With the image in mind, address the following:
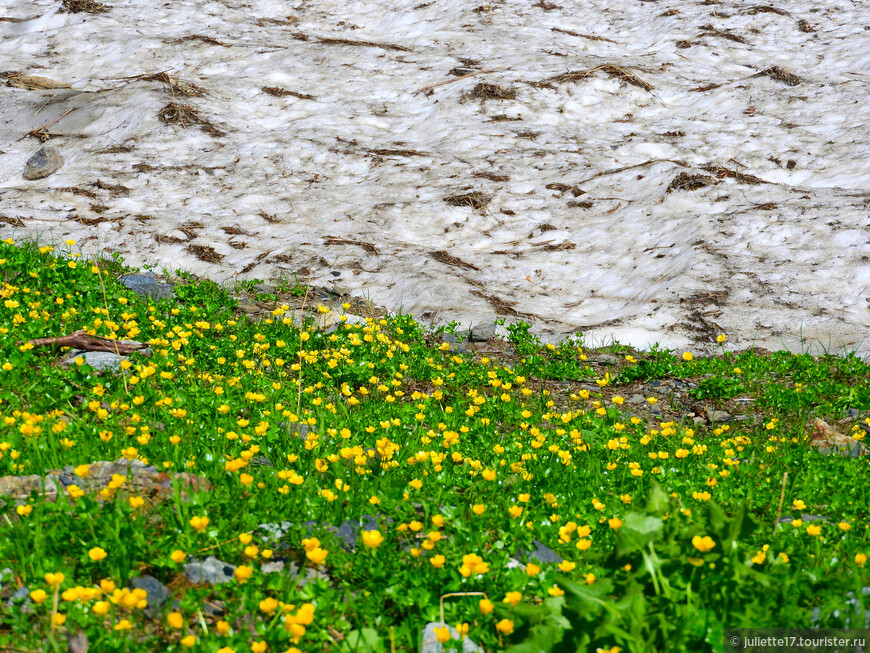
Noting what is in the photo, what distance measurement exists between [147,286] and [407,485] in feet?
18.7

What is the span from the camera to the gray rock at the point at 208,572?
3168 mm

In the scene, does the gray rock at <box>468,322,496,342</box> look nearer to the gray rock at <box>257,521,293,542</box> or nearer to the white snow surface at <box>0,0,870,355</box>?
the white snow surface at <box>0,0,870,355</box>

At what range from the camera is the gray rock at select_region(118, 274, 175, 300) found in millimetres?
8438

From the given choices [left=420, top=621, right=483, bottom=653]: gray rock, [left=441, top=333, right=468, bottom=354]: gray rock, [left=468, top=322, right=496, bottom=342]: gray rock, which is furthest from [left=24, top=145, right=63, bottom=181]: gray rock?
[left=420, top=621, right=483, bottom=653]: gray rock

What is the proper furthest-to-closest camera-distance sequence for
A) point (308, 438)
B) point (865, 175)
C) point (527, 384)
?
A: point (865, 175)
point (527, 384)
point (308, 438)

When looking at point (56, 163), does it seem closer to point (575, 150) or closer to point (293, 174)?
point (293, 174)

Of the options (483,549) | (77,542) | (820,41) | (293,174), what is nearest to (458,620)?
(483,549)

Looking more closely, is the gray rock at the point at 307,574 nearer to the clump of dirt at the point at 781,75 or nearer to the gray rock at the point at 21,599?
the gray rock at the point at 21,599

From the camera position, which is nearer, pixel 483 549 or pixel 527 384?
pixel 483 549

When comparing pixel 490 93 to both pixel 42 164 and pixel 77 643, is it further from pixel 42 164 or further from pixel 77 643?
pixel 77 643

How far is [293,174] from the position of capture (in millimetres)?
12414

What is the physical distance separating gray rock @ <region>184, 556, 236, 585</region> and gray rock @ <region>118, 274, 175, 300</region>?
5796 millimetres

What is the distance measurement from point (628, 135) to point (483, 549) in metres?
11.2

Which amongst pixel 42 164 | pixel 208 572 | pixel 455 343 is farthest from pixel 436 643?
pixel 42 164
